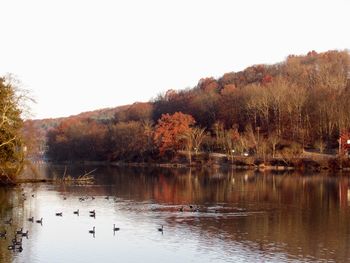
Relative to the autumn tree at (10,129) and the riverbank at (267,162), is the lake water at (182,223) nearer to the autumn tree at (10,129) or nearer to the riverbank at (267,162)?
the autumn tree at (10,129)

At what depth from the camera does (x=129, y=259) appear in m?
24.8

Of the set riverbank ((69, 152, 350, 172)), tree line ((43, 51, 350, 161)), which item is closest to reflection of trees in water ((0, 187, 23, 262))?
riverbank ((69, 152, 350, 172))

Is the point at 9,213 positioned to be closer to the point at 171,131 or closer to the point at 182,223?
the point at 182,223

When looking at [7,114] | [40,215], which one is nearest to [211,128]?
[7,114]

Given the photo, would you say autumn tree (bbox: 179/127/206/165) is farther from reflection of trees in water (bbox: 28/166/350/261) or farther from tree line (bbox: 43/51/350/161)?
reflection of trees in water (bbox: 28/166/350/261)

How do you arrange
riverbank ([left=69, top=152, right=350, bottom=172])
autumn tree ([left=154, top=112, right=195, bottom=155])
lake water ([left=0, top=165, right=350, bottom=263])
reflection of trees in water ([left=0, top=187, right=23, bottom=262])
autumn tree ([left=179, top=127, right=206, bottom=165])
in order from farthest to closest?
1. autumn tree ([left=154, top=112, right=195, bottom=155])
2. autumn tree ([left=179, top=127, right=206, bottom=165])
3. riverbank ([left=69, top=152, right=350, bottom=172])
4. lake water ([left=0, top=165, right=350, bottom=263])
5. reflection of trees in water ([left=0, top=187, right=23, bottom=262])

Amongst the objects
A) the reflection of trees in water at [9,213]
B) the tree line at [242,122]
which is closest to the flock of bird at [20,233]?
the reflection of trees in water at [9,213]

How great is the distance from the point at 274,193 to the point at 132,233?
22.5 m

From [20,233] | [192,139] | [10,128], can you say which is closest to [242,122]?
[192,139]

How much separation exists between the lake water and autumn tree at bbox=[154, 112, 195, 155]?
46.4 m

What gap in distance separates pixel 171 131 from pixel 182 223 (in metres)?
71.7

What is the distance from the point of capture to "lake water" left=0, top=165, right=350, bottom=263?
25.5 m

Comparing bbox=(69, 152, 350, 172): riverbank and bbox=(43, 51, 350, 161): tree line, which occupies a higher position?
bbox=(43, 51, 350, 161): tree line

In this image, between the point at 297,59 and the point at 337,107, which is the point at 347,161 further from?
the point at 297,59
